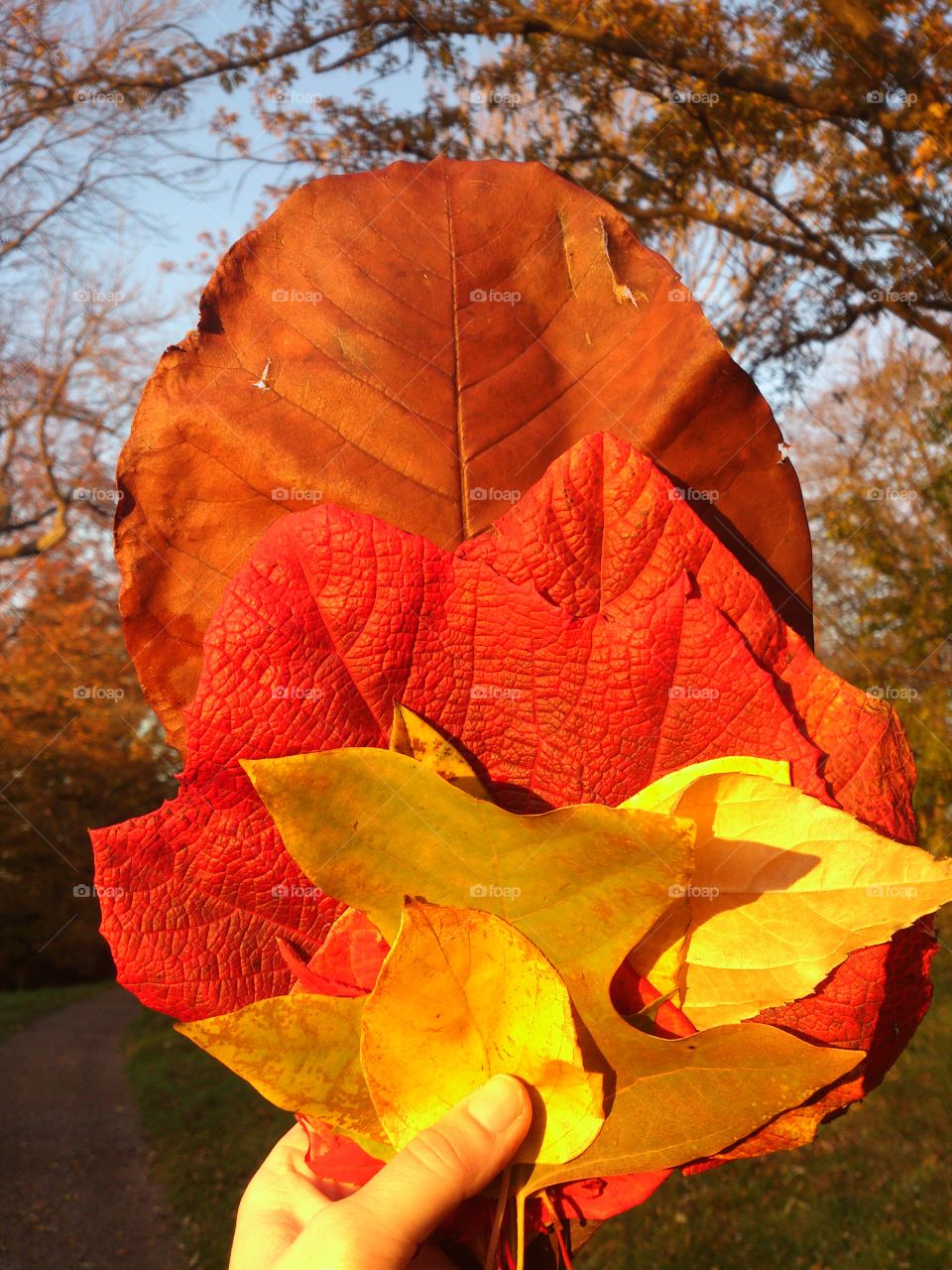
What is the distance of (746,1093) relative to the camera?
57 centimetres

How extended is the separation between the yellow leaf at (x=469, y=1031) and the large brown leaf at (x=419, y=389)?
0.25 metres

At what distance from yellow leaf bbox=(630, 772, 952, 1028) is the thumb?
0.37 ft

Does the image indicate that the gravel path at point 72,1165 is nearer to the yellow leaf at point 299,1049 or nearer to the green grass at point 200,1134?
the green grass at point 200,1134

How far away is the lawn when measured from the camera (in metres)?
4.38

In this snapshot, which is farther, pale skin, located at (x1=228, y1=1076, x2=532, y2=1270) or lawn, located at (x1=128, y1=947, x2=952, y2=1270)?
lawn, located at (x1=128, y1=947, x2=952, y2=1270)

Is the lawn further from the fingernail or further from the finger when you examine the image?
the fingernail

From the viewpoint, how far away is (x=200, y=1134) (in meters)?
8.74

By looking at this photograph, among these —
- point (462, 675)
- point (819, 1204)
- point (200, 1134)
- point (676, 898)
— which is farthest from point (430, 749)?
point (200, 1134)

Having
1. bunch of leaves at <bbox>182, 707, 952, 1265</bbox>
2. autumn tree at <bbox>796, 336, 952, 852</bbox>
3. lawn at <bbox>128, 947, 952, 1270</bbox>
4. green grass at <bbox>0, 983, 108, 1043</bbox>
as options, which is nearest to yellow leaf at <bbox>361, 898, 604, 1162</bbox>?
bunch of leaves at <bbox>182, 707, 952, 1265</bbox>

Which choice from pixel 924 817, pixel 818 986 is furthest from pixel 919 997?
pixel 924 817

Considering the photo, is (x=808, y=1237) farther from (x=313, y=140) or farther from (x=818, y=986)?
(x=313, y=140)

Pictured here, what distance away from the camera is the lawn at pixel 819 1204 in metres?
4.38

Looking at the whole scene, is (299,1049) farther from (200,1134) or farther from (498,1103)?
(200,1134)

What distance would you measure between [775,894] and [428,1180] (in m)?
0.26
